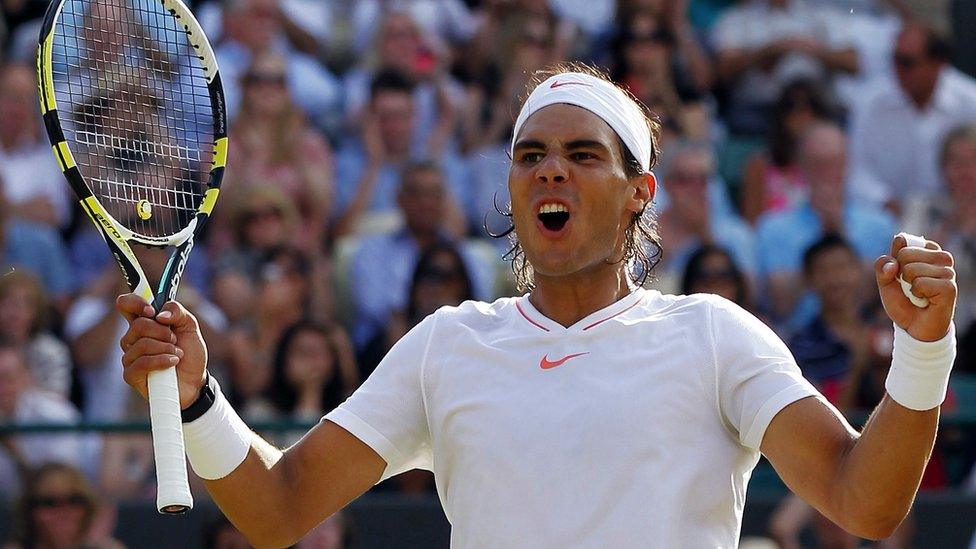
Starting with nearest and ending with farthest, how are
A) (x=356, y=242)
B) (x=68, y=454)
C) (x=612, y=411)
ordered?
(x=612, y=411) → (x=68, y=454) → (x=356, y=242)

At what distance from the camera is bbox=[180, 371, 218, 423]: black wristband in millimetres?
3324

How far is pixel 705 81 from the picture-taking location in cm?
916

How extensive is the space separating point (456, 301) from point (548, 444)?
413 centimetres

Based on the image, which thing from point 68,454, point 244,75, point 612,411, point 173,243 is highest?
point 244,75

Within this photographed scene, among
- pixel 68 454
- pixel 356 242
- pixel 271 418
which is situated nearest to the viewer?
pixel 68 454

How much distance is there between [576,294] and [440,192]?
172 inches

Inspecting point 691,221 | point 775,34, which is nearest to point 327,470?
point 691,221

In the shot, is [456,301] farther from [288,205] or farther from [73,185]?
[73,185]

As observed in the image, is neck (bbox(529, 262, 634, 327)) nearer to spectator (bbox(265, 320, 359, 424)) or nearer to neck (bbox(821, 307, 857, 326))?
spectator (bbox(265, 320, 359, 424))

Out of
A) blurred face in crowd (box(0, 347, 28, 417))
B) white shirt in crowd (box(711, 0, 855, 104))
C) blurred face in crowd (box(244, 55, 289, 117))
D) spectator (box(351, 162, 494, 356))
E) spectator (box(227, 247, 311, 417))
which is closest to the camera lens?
blurred face in crowd (box(0, 347, 28, 417))

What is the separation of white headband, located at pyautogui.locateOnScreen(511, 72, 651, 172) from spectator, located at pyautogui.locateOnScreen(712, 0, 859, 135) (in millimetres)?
5504

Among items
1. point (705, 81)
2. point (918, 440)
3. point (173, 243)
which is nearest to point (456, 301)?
point (705, 81)

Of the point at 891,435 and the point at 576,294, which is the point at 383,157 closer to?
the point at 576,294

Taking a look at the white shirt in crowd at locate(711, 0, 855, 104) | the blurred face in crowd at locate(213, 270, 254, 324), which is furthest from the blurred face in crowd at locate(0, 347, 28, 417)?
the white shirt in crowd at locate(711, 0, 855, 104)
